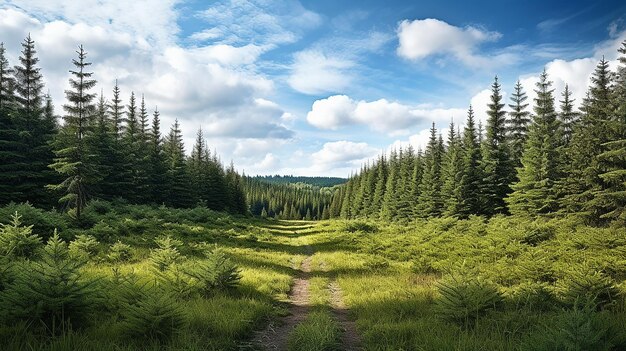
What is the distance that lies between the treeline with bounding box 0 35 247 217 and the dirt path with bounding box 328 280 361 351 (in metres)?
18.2

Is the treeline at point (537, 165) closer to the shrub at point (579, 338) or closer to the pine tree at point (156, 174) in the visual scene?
the shrub at point (579, 338)

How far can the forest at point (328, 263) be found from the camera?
5668 millimetres

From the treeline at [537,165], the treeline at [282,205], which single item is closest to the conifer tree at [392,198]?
the treeline at [537,165]

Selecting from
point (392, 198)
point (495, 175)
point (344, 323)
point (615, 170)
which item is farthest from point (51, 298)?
point (392, 198)

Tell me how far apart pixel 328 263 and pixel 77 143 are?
17852 mm

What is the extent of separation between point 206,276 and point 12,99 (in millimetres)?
32318

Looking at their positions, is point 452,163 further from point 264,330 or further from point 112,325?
point 112,325

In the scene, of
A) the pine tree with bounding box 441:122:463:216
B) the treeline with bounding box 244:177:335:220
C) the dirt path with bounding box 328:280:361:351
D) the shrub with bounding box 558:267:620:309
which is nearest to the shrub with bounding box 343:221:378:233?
the pine tree with bounding box 441:122:463:216

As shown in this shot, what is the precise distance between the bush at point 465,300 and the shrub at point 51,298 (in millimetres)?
6735

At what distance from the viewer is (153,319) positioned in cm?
574

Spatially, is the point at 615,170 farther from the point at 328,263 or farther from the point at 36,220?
the point at 36,220

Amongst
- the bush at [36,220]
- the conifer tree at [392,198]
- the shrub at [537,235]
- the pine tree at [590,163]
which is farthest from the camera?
the conifer tree at [392,198]

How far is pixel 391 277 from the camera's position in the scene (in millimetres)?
12898

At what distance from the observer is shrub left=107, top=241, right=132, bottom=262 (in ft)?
42.5
